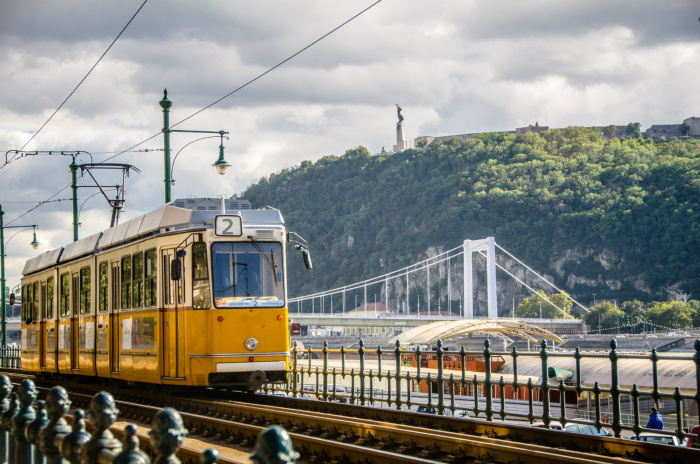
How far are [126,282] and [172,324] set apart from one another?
2029 mm

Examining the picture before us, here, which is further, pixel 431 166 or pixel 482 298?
pixel 431 166

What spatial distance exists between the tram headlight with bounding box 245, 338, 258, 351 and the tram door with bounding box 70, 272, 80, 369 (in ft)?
19.1

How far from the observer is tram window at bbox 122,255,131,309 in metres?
15.1

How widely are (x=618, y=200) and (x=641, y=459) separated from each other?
495 feet

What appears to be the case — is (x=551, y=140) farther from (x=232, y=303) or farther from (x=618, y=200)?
(x=232, y=303)

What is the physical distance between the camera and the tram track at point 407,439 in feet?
25.7

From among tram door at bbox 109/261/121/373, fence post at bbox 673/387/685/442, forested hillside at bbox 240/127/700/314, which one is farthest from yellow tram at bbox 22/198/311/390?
forested hillside at bbox 240/127/700/314

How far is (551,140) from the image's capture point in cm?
18925

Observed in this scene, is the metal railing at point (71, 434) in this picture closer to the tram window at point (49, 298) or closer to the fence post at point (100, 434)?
the fence post at point (100, 434)

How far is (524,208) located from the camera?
165 meters

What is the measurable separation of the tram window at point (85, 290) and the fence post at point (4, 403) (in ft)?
42.2

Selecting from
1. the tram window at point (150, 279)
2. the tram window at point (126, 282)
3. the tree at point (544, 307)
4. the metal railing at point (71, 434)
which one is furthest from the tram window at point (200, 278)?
the tree at point (544, 307)

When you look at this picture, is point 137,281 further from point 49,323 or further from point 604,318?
point 604,318

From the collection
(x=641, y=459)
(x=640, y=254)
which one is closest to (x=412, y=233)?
(x=640, y=254)
